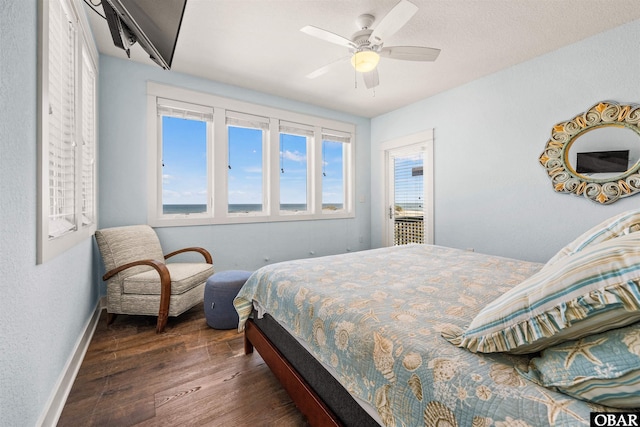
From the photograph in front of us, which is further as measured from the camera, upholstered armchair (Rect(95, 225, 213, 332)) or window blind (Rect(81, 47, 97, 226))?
upholstered armchair (Rect(95, 225, 213, 332))

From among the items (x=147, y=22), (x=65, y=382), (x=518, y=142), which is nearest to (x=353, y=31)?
(x=147, y=22)

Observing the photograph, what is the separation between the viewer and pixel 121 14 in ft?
4.06

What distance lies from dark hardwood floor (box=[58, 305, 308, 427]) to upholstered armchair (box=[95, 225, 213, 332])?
197 millimetres

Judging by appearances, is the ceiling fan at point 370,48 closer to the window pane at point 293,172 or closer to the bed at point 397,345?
the bed at point 397,345

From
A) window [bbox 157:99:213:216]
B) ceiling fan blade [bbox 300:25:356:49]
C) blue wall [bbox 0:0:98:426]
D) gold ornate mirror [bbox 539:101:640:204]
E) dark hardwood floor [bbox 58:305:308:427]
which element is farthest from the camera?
window [bbox 157:99:213:216]

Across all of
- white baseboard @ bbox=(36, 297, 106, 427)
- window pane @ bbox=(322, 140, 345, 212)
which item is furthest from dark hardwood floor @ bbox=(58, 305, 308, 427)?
window pane @ bbox=(322, 140, 345, 212)

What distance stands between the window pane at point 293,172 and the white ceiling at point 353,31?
865 mm

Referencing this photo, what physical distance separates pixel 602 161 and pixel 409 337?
2905 millimetres

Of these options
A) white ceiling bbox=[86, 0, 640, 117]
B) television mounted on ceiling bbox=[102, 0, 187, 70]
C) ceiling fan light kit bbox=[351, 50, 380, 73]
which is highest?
white ceiling bbox=[86, 0, 640, 117]

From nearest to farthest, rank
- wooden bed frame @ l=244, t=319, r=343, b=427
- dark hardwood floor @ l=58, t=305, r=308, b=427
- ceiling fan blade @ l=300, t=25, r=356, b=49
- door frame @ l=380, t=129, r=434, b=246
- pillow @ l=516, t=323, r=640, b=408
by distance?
pillow @ l=516, t=323, r=640, b=408, wooden bed frame @ l=244, t=319, r=343, b=427, dark hardwood floor @ l=58, t=305, r=308, b=427, ceiling fan blade @ l=300, t=25, r=356, b=49, door frame @ l=380, t=129, r=434, b=246

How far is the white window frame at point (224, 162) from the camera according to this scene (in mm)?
3043

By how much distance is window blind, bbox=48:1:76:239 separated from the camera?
4.93 feet

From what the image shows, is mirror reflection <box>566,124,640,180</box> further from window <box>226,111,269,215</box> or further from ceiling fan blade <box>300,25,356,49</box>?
window <box>226,111,269,215</box>

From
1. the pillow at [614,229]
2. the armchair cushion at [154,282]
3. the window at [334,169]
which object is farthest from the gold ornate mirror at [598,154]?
the armchair cushion at [154,282]
